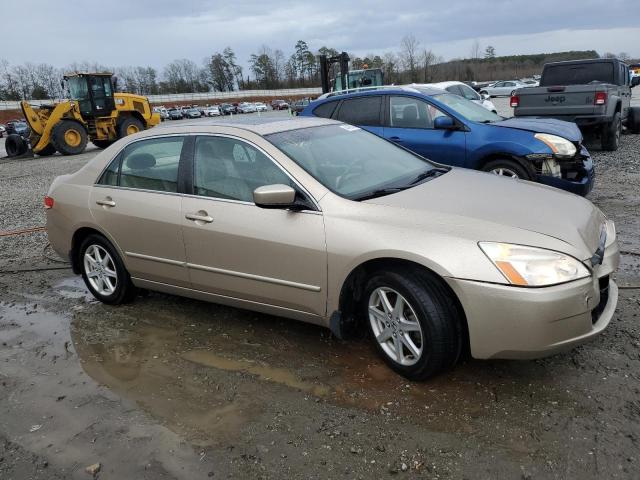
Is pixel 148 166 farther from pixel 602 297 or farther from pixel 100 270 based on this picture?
pixel 602 297

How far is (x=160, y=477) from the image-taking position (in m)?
2.68

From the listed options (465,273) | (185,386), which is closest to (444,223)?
(465,273)

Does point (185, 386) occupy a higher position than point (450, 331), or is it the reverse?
point (450, 331)

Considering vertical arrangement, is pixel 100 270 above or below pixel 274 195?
below

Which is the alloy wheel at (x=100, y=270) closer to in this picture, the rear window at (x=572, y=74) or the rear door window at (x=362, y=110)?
the rear door window at (x=362, y=110)

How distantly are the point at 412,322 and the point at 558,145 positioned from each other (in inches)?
172

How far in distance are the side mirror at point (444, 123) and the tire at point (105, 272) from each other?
13.9 ft

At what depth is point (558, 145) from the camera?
21.5ft

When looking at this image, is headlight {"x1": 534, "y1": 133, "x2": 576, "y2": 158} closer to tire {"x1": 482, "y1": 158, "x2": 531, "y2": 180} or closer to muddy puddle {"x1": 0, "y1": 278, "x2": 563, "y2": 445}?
tire {"x1": 482, "y1": 158, "x2": 531, "y2": 180}

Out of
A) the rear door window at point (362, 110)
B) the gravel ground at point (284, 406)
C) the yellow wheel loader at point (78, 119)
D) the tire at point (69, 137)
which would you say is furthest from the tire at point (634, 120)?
the tire at point (69, 137)

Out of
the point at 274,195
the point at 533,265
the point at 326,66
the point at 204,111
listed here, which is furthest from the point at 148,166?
the point at 204,111

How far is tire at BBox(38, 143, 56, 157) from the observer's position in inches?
823

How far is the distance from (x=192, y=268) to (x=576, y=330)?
260cm

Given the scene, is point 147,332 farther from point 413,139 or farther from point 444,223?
point 413,139
